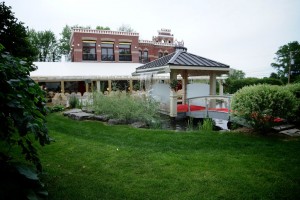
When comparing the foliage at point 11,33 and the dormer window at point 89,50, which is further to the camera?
the dormer window at point 89,50

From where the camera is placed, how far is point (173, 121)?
376 inches

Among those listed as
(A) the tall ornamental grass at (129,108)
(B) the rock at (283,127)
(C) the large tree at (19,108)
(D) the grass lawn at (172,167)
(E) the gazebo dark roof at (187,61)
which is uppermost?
(E) the gazebo dark roof at (187,61)

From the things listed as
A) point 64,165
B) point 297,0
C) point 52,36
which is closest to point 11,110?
point 64,165

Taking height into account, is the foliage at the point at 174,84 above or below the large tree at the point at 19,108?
above

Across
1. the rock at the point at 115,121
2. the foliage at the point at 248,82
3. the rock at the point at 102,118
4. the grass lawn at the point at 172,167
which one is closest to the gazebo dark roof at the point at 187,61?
the rock at the point at 115,121

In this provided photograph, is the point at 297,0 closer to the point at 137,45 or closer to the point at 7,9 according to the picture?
the point at 7,9

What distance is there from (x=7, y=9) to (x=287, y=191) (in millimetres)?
10571

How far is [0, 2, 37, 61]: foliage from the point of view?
320 inches

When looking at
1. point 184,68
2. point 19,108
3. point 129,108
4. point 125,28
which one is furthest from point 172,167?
point 125,28

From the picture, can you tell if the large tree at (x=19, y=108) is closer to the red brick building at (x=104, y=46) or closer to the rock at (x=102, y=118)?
the rock at (x=102, y=118)

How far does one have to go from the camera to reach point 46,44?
134ft

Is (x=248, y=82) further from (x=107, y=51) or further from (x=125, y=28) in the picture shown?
(x=125, y=28)

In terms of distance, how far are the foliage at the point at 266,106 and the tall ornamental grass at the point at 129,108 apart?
3.37 meters

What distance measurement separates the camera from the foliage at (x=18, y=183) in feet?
5.15
